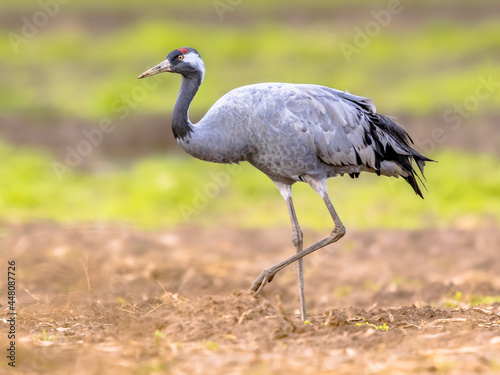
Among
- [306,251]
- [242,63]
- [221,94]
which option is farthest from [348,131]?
[242,63]

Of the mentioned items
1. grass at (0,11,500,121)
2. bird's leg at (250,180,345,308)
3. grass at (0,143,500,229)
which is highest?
grass at (0,11,500,121)

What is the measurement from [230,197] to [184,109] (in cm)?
820

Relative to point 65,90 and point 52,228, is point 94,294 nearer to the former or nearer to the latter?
point 52,228

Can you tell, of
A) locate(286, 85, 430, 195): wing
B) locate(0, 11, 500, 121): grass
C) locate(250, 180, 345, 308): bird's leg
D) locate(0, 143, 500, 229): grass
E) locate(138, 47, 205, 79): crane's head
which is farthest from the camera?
locate(0, 11, 500, 121): grass

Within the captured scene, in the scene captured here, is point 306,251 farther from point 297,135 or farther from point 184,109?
point 184,109

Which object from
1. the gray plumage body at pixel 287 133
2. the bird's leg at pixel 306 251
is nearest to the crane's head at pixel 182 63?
the gray plumage body at pixel 287 133

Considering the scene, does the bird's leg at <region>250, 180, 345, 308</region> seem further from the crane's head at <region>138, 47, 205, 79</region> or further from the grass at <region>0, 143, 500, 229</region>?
the grass at <region>0, 143, 500, 229</region>

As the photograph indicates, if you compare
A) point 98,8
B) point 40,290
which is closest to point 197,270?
point 40,290

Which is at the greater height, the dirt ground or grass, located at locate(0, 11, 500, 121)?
grass, located at locate(0, 11, 500, 121)

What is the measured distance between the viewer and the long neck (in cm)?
618

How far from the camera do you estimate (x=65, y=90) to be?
23.2 metres

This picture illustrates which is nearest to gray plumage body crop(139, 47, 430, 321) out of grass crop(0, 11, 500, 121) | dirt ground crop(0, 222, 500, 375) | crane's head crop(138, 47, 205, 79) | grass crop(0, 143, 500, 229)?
crane's head crop(138, 47, 205, 79)

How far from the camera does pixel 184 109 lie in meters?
6.26

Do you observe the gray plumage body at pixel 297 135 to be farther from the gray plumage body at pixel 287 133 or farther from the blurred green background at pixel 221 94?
the blurred green background at pixel 221 94
